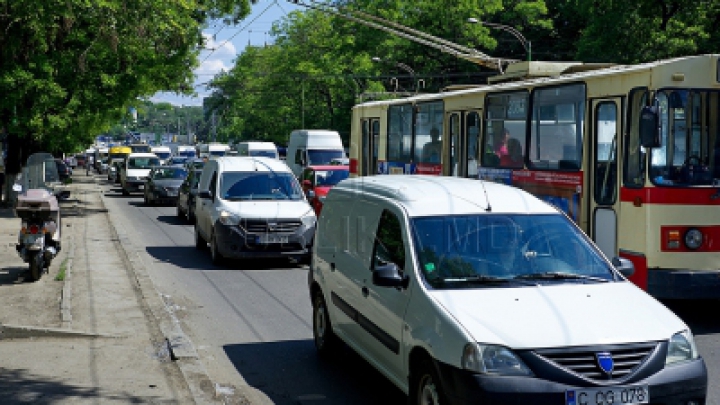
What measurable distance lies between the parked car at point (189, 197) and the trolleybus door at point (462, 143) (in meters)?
8.60

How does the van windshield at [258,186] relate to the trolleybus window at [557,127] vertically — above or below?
below

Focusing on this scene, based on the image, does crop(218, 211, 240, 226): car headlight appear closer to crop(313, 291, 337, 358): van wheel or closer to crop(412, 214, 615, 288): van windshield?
crop(313, 291, 337, 358): van wheel

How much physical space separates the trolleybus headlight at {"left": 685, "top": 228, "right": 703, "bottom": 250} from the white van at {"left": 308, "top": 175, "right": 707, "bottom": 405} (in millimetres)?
3576

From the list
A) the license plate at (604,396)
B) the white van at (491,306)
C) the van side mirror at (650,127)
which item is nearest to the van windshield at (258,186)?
the van side mirror at (650,127)

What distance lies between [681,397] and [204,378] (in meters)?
4.10

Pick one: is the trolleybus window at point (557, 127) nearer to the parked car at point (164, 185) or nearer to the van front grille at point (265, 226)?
the van front grille at point (265, 226)

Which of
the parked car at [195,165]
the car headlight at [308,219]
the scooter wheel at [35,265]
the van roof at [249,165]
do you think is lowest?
the scooter wheel at [35,265]

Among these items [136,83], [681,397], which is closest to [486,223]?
[681,397]

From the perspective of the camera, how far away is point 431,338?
227 inches

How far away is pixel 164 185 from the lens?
107ft

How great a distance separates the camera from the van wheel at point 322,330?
335 inches

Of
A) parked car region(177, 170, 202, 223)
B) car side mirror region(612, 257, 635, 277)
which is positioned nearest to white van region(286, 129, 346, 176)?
parked car region(177, 170, 202, 223)

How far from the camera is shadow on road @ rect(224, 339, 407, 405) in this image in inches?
292

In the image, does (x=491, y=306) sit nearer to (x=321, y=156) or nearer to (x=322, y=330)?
(x=322, y=330)
